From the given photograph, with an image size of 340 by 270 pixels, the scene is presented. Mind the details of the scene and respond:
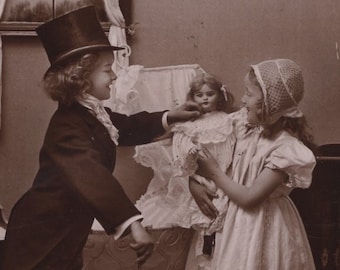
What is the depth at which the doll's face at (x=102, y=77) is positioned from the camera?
190 cm

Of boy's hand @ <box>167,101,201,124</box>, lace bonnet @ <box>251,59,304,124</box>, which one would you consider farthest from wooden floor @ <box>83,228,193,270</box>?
lace bonnet @ <box>251,59,304,124</box>

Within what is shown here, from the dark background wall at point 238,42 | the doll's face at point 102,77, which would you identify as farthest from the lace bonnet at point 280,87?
the doll's face at point 102,77

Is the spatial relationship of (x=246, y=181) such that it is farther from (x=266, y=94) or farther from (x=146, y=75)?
(x=146, y=75)

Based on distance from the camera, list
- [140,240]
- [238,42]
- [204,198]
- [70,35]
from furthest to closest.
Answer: [238,42]
[204,198]
[70,35]
[140,240]

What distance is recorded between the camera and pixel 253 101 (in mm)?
1911

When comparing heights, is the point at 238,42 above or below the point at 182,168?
above

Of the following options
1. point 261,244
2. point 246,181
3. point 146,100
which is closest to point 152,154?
point 146,100

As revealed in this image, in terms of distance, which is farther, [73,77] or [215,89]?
[215,89]

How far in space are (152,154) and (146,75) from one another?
25 centimetres

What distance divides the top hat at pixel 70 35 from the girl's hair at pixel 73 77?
0.02 metres

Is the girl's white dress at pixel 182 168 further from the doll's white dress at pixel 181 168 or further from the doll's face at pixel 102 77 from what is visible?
the doll's face at pixel 102 77

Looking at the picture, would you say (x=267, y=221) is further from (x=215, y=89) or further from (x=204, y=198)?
(x=215, y=89)

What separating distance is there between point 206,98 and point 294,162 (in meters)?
0.35

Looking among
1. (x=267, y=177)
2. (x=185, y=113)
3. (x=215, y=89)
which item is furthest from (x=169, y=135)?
(x=267, y=177)
